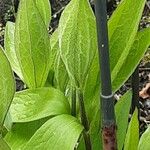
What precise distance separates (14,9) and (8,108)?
1156 mm

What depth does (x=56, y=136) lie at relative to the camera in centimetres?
80

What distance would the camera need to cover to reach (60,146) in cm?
79

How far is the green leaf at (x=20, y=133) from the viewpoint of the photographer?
86 centimetres

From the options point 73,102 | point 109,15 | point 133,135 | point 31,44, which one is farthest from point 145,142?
point 109,15

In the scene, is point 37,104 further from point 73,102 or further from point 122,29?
point 122,29

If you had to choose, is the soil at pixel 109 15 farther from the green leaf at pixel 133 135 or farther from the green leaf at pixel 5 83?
the green leaf at pixel 5 83

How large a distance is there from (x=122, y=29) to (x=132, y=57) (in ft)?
0.18

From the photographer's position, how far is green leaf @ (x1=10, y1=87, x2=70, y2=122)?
0.82m

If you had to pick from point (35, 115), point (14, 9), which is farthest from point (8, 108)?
point (14, 9)

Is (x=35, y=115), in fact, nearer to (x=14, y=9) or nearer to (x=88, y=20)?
(x=88, y=20)

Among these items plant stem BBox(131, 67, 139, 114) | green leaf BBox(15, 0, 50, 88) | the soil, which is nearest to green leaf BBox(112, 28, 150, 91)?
green leaf BBox(15, 0, 50, 88)

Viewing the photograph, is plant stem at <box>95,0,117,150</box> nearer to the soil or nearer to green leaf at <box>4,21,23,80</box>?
green leaf at <box>4,21,23,80</box>

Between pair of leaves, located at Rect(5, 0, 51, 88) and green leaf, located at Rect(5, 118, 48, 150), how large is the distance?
0.07 m

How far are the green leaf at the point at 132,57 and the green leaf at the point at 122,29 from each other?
2cm
